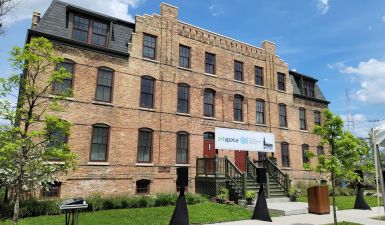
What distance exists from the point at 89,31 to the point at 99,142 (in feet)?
22.2

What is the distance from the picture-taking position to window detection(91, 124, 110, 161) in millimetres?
16500

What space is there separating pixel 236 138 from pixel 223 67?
587 cm

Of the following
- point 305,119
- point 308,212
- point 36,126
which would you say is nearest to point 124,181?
point 36,126

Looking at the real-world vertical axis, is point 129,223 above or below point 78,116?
below

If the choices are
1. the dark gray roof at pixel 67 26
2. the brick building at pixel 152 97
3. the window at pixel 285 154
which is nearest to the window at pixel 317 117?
→ the brick building at pixel 152 97

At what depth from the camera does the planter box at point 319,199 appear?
46.0 ft

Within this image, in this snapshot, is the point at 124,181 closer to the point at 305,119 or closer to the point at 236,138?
the point at 236,138

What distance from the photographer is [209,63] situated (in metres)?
22.2

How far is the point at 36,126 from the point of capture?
15031 millimetres

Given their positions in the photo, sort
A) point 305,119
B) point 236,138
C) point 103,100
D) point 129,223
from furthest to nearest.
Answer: point 305,119
point 236,138
point 103,100
point 129,223

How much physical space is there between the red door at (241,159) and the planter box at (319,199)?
7.80 meters

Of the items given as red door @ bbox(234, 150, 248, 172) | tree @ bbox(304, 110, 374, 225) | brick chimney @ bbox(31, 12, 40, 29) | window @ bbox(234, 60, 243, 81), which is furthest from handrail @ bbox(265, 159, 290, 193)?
brick chimney @ bbox(31, 12, 40, 29)

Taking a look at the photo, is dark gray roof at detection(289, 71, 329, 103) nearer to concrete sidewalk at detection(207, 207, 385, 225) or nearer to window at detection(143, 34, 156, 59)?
window at detection(143, 34, 156, 59)

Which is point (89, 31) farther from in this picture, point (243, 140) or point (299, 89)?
point (299, 89)
